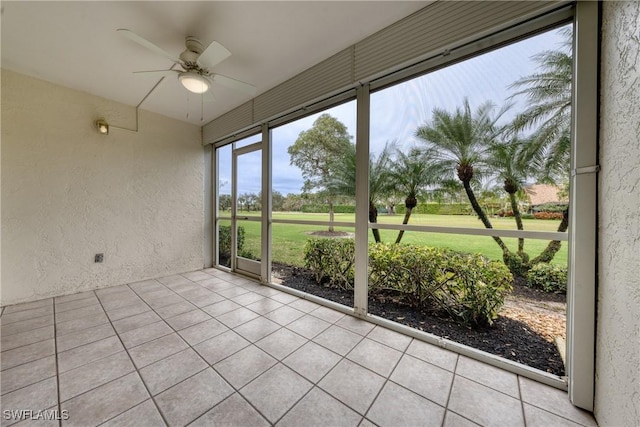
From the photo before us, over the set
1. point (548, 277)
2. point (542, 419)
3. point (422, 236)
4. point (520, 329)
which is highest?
point (422, 236)

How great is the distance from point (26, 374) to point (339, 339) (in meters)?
2.26

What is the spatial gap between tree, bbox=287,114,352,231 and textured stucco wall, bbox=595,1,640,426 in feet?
6.19

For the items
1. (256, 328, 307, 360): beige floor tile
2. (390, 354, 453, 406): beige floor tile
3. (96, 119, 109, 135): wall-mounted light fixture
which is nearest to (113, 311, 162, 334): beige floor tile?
(256, 328, 307, 360): beige floor tile

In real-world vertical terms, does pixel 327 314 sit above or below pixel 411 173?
below

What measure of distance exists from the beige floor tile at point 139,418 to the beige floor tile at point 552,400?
2.17 meters

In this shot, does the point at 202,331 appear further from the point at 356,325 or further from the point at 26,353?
the point at 356,325

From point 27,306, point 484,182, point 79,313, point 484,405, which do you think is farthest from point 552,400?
point 27,306

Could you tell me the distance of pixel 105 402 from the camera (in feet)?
4.34

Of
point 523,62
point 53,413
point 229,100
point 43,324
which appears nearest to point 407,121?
point 523,62

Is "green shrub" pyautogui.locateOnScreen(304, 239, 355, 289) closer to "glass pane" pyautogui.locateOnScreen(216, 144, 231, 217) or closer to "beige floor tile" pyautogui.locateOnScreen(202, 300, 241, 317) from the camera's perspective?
"beige floor tile" pyautogui.locateOnScreen(202, 300, 241, 317)

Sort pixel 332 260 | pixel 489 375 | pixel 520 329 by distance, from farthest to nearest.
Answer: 1. pixel 332 260
2. pixel 520 329
3. pixel 489 375

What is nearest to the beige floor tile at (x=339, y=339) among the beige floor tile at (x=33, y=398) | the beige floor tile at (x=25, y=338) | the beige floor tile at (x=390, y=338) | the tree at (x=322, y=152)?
the beige floor tile at (x=390, y=338)

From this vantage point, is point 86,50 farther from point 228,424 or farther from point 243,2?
point 228,424

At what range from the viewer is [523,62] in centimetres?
169
